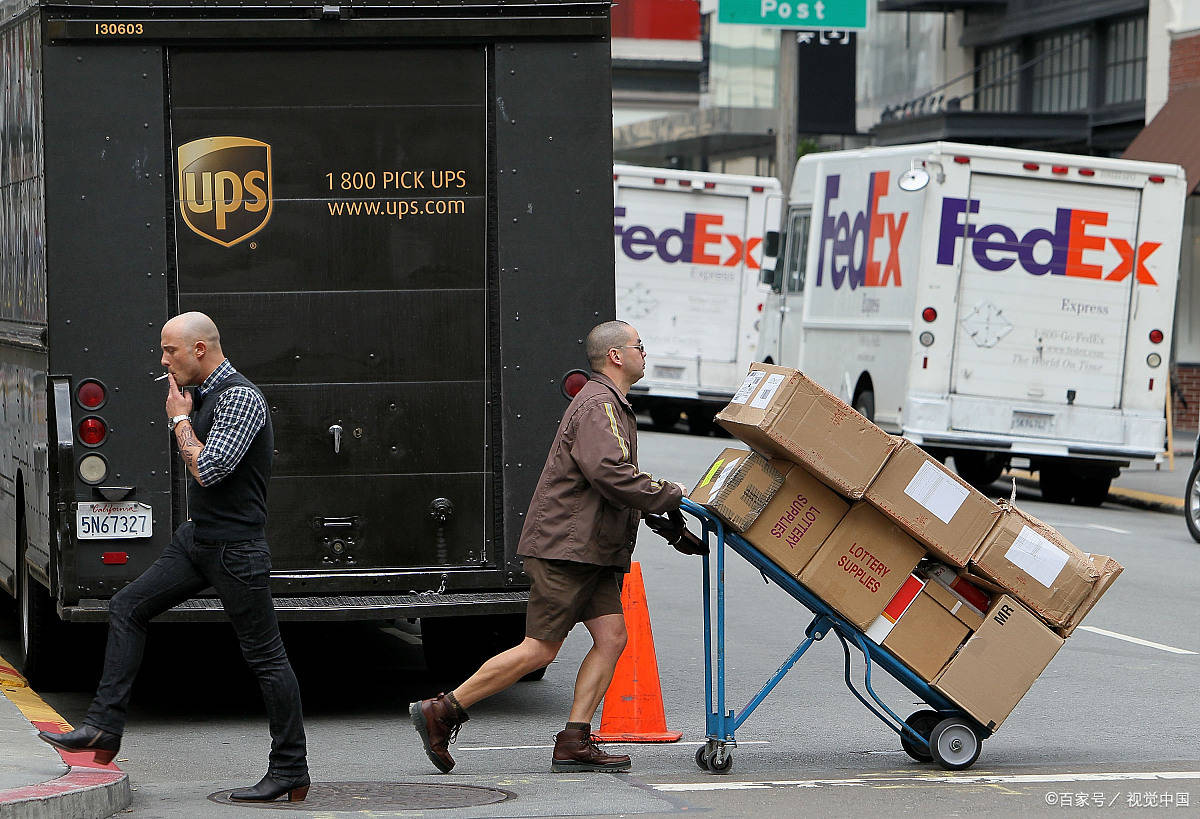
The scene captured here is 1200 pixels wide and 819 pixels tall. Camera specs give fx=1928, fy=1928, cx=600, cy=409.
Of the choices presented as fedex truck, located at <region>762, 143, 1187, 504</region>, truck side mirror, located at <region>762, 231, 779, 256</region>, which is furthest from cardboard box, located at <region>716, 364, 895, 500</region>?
truck side mirror, located at <region>762, 231, 779, 256</region>

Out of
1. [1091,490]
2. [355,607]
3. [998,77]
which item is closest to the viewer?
[355,607]

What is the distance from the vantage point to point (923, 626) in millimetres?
7723

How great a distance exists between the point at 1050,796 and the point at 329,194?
4.10 meters

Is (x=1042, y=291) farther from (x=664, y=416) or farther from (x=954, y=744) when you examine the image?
(x=954, y=744)

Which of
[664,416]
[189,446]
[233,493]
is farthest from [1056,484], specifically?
[189,446]

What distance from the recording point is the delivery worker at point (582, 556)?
750 cm

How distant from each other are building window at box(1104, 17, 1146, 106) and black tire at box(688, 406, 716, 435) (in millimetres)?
8123

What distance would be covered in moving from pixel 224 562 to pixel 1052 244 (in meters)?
13.2

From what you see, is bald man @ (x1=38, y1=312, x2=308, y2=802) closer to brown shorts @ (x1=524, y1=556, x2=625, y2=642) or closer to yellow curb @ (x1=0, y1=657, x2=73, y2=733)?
brown shorts @ (x1=524, y1=556, x2=625, y2=642)

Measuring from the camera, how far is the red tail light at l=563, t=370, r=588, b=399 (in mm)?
8945

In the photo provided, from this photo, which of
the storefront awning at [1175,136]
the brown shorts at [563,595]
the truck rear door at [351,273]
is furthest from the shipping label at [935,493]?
the storefront awning at [1175,136]

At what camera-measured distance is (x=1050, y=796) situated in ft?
23.7

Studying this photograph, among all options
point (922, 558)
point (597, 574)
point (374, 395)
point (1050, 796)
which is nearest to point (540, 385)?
point (374, 395)

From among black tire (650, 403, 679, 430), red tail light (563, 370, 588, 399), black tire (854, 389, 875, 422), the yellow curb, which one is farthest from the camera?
black tire (650, 403, 679, 430)
